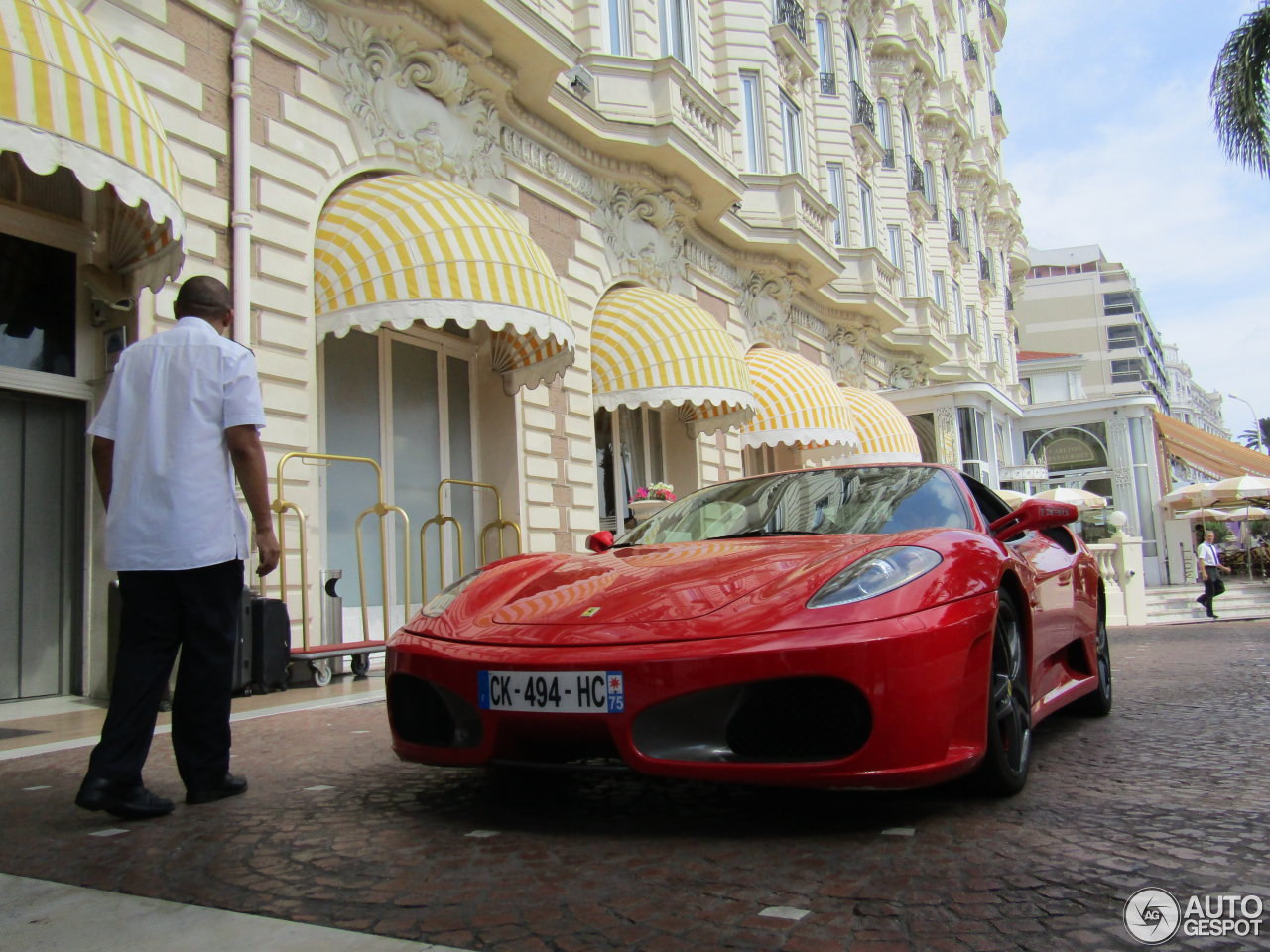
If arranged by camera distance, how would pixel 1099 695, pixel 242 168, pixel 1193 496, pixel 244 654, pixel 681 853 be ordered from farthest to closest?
1. pixel 1193 496
2. pixel 242 168
3. pixel 244 654
4. pixel 1099 695
5. pixel 681 853

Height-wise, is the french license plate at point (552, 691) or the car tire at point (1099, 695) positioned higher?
the french license plate at point (552, 691)

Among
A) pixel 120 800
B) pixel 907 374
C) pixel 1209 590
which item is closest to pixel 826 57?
pixel 907 374

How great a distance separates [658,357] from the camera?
1200 centimetres

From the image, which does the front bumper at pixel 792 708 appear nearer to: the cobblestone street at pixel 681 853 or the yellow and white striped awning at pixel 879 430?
the cobblestone street at pixel 681 853

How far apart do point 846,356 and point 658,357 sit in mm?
10911

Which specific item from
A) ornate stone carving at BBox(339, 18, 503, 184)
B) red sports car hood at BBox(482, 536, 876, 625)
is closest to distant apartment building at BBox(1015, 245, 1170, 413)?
ornate stone carving at BBox(339, 18, 503, 184)

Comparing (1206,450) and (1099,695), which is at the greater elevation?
(1206,450)

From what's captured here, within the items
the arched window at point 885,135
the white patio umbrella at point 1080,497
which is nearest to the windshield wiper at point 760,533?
the white patio umbrella at point 1080,497

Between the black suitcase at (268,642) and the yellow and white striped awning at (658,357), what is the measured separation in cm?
590

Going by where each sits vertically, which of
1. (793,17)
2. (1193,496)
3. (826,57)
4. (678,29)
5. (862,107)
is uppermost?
(826,57)

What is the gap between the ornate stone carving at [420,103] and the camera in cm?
920

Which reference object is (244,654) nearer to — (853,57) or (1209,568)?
(1209,568)

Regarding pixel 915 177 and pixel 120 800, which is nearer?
pixel 120 800

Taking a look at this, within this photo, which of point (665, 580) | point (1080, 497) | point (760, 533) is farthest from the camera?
point (1080, 497)
